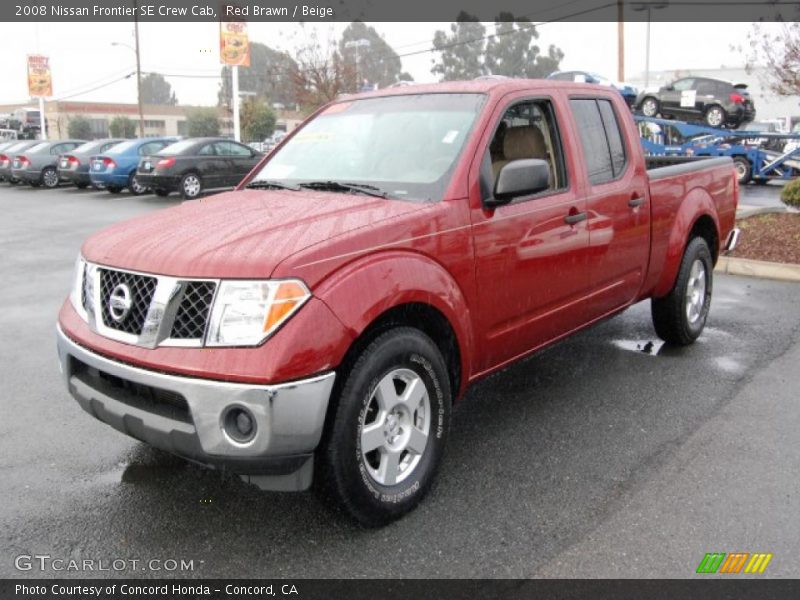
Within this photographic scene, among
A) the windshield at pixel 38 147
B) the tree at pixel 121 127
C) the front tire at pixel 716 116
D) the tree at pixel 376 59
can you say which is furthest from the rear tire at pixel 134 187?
the tree at pixel 121 127

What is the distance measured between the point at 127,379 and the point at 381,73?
77.1 metres

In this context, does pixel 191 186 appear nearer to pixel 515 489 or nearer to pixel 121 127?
pixel 515 489

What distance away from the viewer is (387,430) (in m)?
3.23

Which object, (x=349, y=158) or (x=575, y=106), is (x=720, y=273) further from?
(x=349, y=158)

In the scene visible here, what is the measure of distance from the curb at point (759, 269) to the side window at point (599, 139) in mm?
4386

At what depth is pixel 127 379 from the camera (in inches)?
116

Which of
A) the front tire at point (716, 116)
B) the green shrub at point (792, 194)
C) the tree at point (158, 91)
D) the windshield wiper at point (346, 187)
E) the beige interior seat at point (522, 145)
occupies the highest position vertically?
the tree at point (158, 91)

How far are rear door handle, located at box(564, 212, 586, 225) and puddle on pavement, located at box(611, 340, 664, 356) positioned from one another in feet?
6.08

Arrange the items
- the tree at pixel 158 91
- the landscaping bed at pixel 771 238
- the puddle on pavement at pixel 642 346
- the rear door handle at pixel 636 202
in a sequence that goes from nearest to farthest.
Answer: the rear door handle at pixel 636 202
the puddle on pavement at pixel 642 346
the landscaping bed at pixel 771 238
the tree at pixel 158 91

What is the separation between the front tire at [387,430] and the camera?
116 inches

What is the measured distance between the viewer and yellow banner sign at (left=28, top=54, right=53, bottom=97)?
38.9 metres

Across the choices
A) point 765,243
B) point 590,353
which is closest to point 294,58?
point 765,243

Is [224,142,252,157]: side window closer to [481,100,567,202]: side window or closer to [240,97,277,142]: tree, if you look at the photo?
[481,100,567,202]: side window

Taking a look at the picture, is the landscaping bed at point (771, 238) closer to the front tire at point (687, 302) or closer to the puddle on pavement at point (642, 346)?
the front tire at point (687, 302)
